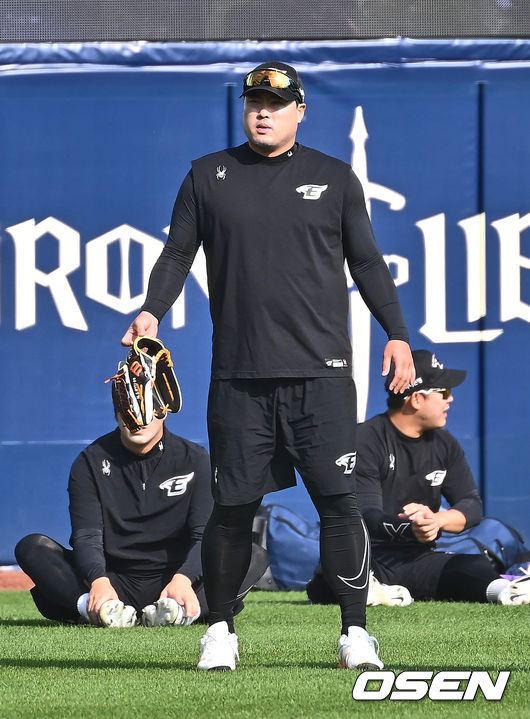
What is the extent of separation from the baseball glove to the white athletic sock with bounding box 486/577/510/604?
7.88 feet

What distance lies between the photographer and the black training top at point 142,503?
18.1 ft

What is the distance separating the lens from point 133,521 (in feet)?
18.3

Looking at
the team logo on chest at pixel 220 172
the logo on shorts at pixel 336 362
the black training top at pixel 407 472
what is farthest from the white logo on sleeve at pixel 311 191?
the black training top at pixel 407 472

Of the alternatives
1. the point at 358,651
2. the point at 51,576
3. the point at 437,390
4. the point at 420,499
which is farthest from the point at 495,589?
the point at 358,651

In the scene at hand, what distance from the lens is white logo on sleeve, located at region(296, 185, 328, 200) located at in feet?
12.6

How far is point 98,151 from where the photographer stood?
26.9 feet

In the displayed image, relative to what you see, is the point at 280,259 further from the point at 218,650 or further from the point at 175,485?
the point at 175,485

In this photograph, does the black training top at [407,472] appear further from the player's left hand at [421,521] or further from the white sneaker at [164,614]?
the white sneaker at [164,614]

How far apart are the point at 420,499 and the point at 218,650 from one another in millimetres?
2866

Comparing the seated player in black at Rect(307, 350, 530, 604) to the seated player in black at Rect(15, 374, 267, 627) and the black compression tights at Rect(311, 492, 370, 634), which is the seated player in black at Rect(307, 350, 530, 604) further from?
the black compression tights at Rect(311, 492, 370, 634)

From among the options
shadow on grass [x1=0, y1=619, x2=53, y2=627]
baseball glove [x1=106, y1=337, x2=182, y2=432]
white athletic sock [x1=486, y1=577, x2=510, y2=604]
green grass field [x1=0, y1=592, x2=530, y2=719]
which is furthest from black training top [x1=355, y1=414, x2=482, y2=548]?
baseball glove [x1=106, y1=337, x2=182, y2=432]

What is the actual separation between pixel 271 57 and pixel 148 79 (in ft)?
2.49

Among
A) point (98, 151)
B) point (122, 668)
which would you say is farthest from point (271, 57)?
point (122, 668)

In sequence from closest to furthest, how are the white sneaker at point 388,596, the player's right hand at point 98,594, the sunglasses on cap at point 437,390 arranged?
the player's right hand at point 98,594 → the white sneaker at point 388,596 → the sunglasses on cap at point 437,390
